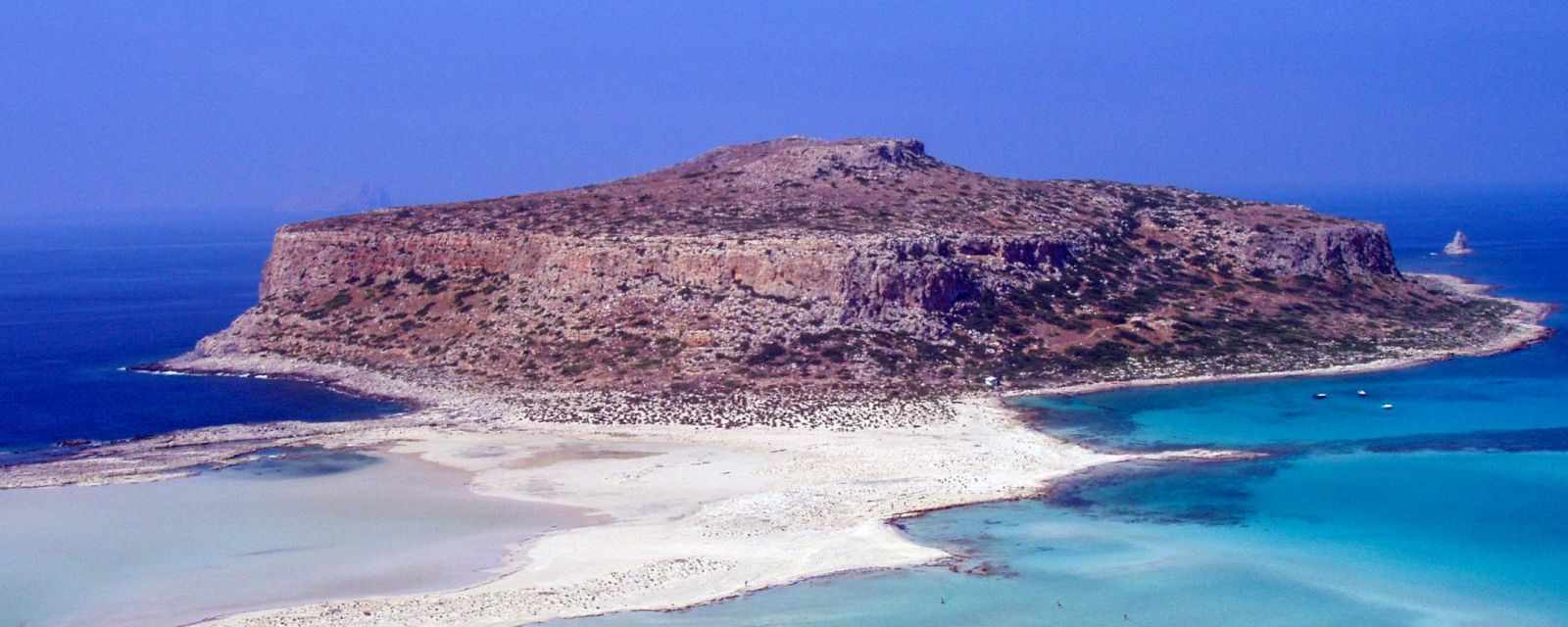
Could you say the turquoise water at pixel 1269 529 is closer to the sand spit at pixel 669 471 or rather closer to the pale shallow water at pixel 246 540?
the sand spit at pixel 669 471

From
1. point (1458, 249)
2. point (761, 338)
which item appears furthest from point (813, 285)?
point (1458, 249)

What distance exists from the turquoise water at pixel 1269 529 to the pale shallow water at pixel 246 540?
5246 mm

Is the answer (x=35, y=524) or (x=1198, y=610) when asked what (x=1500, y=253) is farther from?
(x=35, y=524)

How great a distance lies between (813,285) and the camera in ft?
148


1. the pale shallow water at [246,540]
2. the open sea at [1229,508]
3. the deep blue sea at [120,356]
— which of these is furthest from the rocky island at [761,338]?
the deep blue sea at [120,356]

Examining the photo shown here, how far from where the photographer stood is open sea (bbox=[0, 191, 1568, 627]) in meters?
21.6

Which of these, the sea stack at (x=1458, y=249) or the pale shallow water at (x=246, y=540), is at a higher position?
the sea stack at (x=1458, y=249)

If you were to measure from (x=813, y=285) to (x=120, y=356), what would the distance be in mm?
27220

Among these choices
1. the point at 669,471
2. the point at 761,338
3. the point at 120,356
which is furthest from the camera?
the point at 120,356

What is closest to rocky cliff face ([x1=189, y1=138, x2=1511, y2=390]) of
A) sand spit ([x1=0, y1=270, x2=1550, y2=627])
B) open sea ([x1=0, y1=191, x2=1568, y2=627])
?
sand spit ([x1=0, y1=270, x2=1550, y2=627])

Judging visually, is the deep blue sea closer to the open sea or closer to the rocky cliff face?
the open sea

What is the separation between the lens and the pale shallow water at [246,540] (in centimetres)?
2202

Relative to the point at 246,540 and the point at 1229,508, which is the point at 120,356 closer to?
the point at 246,540

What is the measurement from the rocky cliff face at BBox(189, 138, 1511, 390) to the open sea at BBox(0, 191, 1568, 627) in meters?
4.56
